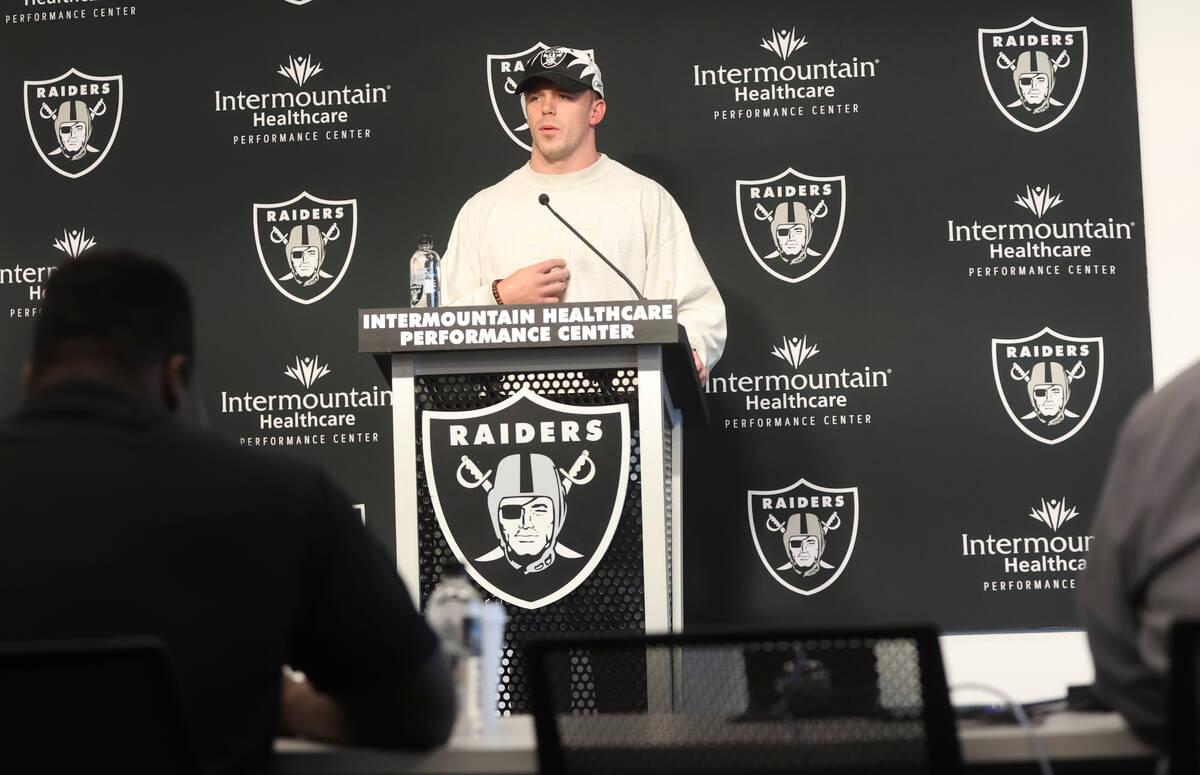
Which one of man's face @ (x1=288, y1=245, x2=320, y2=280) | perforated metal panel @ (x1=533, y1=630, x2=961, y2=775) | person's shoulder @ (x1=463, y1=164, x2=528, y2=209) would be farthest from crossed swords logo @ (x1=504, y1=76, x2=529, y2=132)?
perforated metal panel @ (x1=533, y1=630, x2=961, y2=775)

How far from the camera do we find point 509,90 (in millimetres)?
4527

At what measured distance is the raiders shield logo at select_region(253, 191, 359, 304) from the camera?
4.55 m

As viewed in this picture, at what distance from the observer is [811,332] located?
437cm

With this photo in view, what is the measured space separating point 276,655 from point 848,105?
365cm

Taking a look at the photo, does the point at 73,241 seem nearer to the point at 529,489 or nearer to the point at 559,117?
the point at 559,117

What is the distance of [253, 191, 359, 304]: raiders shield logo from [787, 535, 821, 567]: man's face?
6.00 ft

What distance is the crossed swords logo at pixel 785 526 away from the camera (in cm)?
426

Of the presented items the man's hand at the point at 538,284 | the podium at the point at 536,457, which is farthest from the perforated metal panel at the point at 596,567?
the man's hand at the point at 538,284

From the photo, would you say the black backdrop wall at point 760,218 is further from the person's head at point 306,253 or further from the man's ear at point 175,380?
the man's ear at point 175,380

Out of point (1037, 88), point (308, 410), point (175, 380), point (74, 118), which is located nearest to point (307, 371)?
point (308, 410)

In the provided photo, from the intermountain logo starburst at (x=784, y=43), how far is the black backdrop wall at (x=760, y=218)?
0.04 ft

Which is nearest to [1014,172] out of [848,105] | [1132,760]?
[848,105]

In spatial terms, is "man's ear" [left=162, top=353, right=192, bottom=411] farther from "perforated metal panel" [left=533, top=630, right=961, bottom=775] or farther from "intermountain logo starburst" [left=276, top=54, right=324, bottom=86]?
"intermountain logo starburst" [left=276, top=54, right=324, bottom=86]

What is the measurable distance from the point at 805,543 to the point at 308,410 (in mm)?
1774
